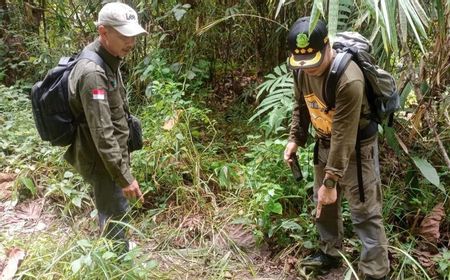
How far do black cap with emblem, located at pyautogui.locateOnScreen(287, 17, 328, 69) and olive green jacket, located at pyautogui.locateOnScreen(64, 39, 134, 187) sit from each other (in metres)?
1.03

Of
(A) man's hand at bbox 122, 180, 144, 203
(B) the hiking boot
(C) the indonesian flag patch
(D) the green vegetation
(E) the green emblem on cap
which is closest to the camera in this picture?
(E) the green emblem on cap

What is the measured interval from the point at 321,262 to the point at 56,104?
1.97m

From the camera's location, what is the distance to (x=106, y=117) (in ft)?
8.48

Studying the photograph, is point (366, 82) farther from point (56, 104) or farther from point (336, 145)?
point (56, 104)

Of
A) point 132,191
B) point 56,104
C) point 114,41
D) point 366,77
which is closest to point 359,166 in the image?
point 366,77

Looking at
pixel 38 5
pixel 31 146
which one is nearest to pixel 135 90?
pixel 31 146

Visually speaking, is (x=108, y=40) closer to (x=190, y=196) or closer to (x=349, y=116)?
(x=349, y=116)

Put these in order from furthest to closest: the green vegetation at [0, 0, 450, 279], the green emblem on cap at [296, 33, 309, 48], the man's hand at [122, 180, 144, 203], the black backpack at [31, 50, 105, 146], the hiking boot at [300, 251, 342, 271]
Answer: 1. the hiking boot at [300, 251, 342, 271]
2. the green vegetation at [0, 0, 450, 279]
3. the man's hand at [122, 180, 144, 203]
4. the black backpack at [31, 50, 105, 146]
5. the green emblem on cap at [296, 33, 309, 48]

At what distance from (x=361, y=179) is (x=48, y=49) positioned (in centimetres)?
483

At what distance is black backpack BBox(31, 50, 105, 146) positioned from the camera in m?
2.66

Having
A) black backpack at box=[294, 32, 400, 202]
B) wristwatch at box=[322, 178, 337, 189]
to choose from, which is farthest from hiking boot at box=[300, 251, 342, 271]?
wristwatch at box=[322, 178, 337, 189]

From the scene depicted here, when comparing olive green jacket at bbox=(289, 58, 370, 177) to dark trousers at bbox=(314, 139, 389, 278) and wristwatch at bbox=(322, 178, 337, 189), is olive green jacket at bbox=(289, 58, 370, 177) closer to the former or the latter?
wristwatch at bbox=(322, 178, 337, 189)

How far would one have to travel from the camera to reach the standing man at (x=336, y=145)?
243cm

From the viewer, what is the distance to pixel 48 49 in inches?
243
